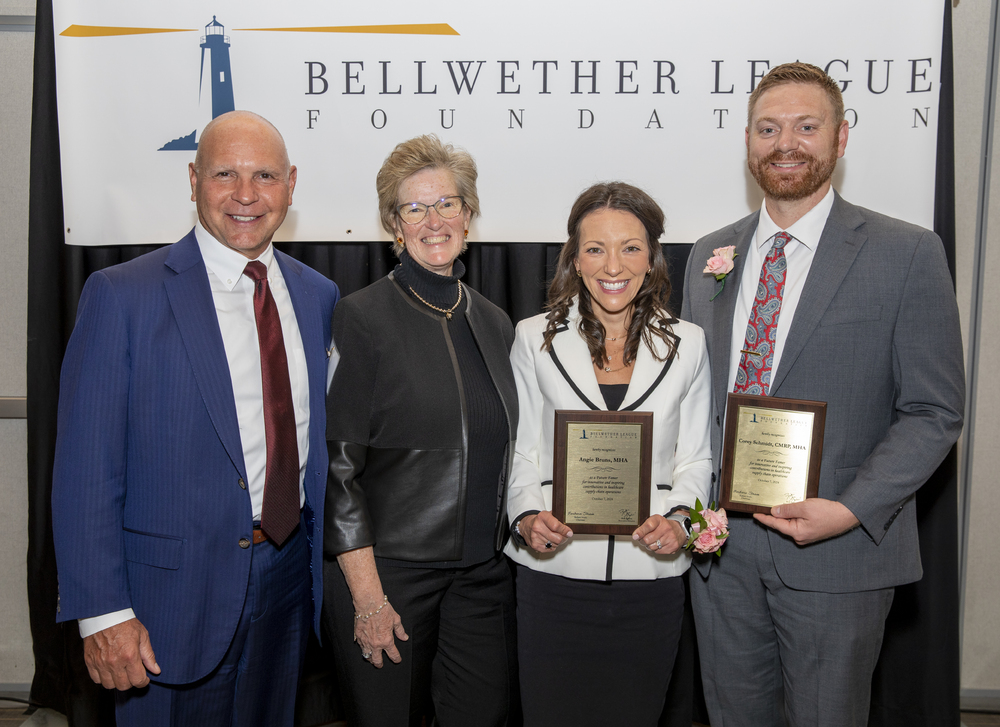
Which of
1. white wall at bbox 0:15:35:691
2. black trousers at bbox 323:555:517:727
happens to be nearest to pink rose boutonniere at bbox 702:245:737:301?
black trousers at bbox 323:555:517:727

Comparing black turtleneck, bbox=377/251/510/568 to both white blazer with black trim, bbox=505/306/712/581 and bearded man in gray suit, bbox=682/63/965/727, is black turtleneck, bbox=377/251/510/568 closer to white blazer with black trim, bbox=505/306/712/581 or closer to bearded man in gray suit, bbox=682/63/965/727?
white blazer with black trim, bbox=505/306/712/581

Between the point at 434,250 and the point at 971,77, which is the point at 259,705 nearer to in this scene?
the point at 434,250

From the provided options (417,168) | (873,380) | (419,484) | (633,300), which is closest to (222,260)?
(417,168)

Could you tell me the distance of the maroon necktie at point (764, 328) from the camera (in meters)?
2.04

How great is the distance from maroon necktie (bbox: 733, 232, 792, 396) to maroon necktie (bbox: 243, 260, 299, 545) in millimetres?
1330

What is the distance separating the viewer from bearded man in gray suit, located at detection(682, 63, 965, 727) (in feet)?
6.38

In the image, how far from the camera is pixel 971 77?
318cm

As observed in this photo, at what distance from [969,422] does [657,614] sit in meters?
2.28

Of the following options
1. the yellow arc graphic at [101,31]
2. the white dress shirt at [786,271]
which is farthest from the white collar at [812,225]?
the yellow arc graphic at [101,31]

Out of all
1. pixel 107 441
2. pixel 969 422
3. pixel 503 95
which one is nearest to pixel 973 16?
pixel 969 422

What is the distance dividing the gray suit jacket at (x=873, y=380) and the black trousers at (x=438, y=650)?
0.88m

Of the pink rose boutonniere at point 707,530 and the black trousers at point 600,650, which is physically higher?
the pink rose boutonniere at point 707,530

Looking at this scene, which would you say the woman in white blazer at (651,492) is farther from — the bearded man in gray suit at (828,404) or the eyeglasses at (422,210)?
the eyeglasses at (422,210)

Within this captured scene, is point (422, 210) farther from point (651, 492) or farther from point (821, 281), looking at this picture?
point (821, 281)
